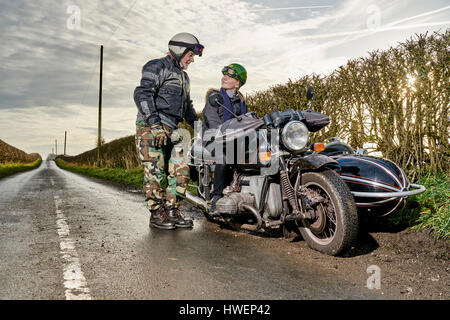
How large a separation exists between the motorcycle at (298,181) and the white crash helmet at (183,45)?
1.44m

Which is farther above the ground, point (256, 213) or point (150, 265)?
point (256, 213)

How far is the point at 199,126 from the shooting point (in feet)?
16.4

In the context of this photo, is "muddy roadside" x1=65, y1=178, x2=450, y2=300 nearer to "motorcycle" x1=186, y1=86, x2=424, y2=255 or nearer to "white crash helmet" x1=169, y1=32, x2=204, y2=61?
"motorcycle" x1=186, y1=86, x2=424, y2=255

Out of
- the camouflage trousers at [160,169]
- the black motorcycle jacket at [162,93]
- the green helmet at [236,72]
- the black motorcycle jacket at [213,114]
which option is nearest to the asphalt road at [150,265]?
the camouflage trousers at [160,169]

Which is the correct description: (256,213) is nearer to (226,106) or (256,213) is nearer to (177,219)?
(226,106)

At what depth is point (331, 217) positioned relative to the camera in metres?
3.69

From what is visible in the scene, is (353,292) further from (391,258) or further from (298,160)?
(298,160)

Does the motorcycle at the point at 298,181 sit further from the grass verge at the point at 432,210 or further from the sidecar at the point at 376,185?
the grass verge at the point at 432,210

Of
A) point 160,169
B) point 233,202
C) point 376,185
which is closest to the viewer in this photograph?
point 376,185

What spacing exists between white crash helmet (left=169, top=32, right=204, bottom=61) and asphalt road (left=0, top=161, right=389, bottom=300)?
2510 millimetres

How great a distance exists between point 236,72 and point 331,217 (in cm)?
229

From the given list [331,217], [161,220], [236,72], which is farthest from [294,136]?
[161,220]

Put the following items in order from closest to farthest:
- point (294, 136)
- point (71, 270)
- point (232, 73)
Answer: point (71, 270) < point (294, 136) < point (232, 73)
